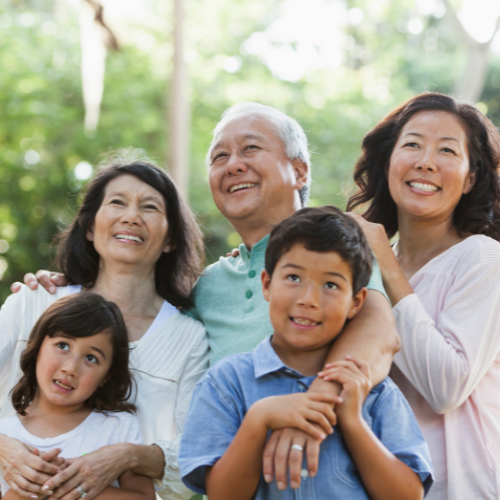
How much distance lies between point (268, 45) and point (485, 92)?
22.7ft

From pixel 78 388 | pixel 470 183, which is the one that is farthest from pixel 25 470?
pixel 470 183

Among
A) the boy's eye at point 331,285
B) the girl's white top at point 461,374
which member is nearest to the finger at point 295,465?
the boy's eye at point 331,285

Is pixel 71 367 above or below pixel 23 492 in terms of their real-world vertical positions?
above

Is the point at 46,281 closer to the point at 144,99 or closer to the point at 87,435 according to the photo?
the point at 87,435

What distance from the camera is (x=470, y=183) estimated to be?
2842 mm

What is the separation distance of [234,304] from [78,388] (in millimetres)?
816

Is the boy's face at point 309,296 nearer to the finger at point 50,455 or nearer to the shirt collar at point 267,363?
the shirt collar at point 267,363

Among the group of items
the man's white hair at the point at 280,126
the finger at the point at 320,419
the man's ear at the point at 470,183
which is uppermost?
the man's white hair at the point at 280,126

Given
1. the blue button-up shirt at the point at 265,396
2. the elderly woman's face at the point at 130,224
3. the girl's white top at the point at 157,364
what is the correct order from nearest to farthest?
the blue button-up shirt at the point at 265,396 < the girl's white top at the point at 157,364 < the elderly woman's face at the point at 130,224

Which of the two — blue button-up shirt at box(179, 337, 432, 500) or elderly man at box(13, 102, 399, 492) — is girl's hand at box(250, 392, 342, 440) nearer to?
blue button-up shirt at box(179, 337, 432, 500)

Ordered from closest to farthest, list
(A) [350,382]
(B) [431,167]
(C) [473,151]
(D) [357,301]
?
1. (A) [350,382]
2. (D) [357,301]
3. (B) [431,167]
4. (C) [473,151]

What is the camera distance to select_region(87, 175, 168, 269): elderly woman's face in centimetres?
302

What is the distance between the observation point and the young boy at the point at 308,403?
5.95 ft

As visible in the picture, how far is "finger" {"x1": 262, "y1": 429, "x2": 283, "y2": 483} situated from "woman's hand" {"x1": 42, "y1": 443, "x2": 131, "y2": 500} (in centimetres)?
86
